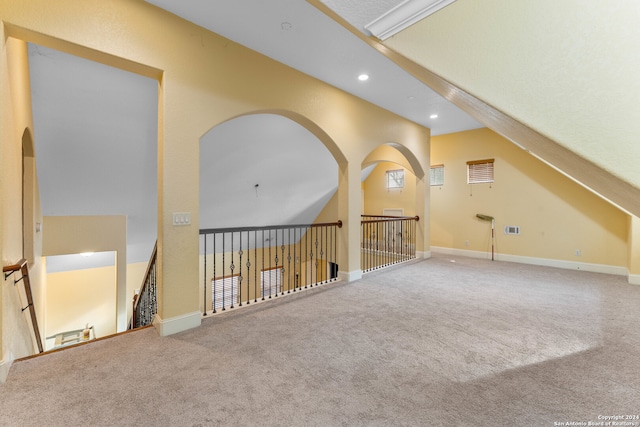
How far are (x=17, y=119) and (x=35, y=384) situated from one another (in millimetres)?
2205

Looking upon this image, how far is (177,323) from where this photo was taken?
2740mm

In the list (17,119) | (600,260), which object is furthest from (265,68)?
(600,260)

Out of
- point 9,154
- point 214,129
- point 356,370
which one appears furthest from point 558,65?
point 214,129

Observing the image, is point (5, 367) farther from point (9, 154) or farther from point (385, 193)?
point (385, 193)

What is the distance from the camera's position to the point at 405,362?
2.20 meters

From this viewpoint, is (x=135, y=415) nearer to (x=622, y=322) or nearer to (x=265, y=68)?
(x=265, y=68)

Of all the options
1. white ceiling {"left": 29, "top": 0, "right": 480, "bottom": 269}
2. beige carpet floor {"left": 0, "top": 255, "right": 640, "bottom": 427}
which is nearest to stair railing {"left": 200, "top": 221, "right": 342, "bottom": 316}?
white ceiling {"left": 29, "top": 0, "right": 480, "bottom": 269}

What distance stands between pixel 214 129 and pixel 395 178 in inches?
219

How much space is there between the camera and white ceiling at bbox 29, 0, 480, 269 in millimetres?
2805

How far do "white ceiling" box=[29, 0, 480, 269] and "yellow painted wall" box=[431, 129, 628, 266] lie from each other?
843mm

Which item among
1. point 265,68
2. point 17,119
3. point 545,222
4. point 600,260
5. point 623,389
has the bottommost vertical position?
point 623,389

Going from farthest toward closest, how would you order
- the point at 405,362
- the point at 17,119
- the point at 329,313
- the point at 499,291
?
the point at 499,291
the point at 329,313
the point at 17,119
the point at 405,362

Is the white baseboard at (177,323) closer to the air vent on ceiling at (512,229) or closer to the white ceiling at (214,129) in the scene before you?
the white ceiling at (214,129)

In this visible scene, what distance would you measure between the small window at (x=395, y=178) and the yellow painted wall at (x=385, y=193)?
0.09m
